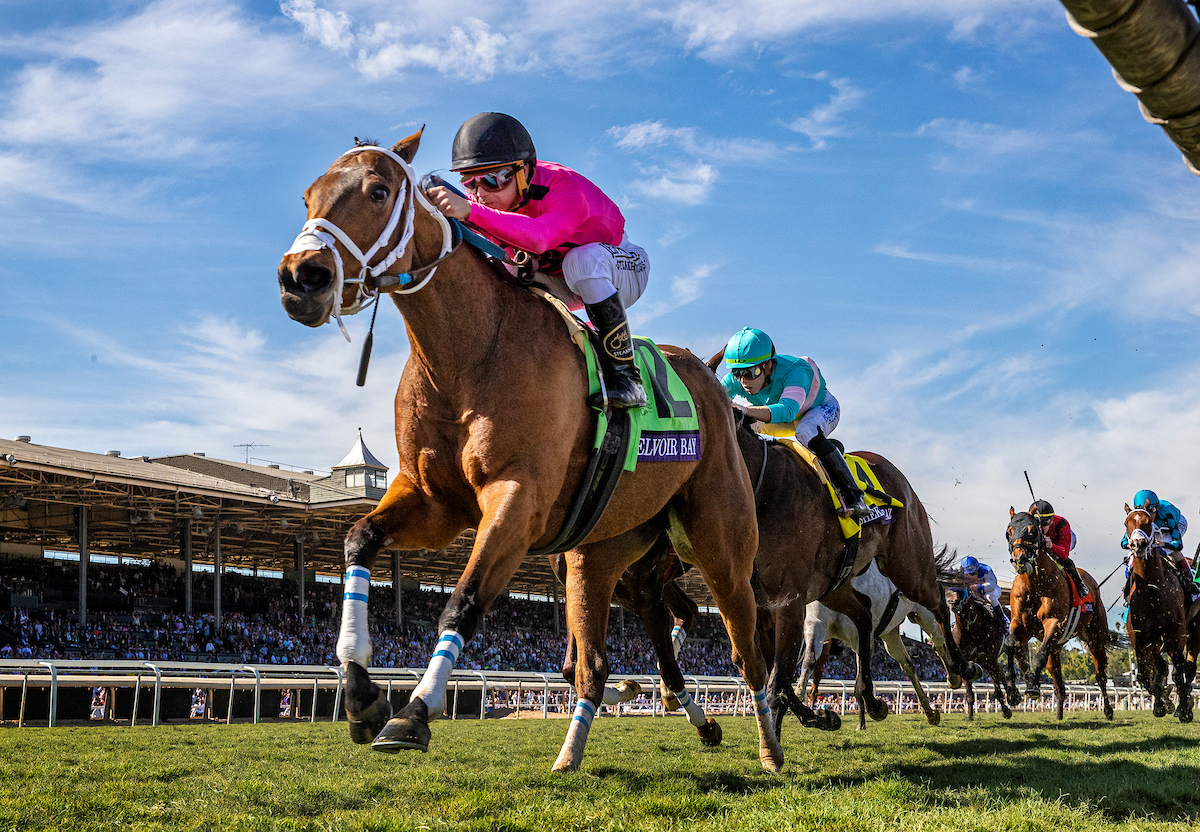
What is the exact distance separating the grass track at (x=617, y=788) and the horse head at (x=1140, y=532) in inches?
215

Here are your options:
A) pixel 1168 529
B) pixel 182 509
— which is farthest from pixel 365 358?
pixel 182 509

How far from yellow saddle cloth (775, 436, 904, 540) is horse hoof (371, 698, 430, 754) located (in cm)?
519

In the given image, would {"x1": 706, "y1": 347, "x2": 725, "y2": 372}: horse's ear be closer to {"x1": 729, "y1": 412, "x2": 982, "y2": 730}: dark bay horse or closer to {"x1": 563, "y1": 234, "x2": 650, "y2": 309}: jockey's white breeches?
{"x1": 729, "y1": 412, "x2": 982, "y2": 730}: dark bay horse

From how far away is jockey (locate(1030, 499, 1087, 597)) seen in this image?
14.0 m

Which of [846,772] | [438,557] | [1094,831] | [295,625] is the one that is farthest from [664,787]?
[438,557]

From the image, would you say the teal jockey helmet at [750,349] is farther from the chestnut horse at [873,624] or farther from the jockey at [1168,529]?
the jockey at [1168,529]

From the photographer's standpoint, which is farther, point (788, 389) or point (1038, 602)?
point (1038, 602)

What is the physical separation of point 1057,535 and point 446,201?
40.4 ft

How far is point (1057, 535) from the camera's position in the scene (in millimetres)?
14211

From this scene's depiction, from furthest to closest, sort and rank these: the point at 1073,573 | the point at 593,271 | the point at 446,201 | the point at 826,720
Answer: the point at 1073,573 → the point at 826,720 → the point at 593,271 → the point at 446,201

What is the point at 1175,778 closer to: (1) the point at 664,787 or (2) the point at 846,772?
(2) the point at 846,772

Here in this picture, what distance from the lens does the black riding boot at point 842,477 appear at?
8.09 m

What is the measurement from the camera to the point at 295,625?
35.1 metres

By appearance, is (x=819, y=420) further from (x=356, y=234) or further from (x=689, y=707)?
(x=356, y=234)
